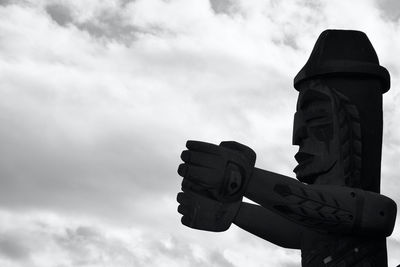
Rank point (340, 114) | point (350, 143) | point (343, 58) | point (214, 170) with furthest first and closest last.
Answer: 1. point (343, 58)
2. point (340, 114)
3. point (350, 143)
4. point (214, 170)

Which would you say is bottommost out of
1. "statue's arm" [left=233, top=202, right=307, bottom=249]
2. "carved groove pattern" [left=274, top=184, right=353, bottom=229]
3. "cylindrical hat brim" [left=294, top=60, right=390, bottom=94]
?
"carved groove pattern" [left=274, top=184, right=353, bottom=229]

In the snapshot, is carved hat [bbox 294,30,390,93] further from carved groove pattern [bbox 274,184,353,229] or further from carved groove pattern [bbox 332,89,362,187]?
carved groove pattern [bbox 274,184,353,229]

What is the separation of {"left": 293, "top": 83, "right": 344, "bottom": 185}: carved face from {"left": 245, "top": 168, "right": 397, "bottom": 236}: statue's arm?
0.39 meters

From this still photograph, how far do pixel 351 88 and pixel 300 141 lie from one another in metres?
0.71

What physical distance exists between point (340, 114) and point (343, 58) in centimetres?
68

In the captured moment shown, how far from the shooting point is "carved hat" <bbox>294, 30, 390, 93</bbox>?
6.46 metres

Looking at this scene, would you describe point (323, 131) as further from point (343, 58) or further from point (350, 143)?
point (343, 58)

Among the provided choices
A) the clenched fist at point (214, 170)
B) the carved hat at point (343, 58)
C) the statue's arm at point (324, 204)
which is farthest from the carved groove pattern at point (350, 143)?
the clenched fist at point (214, 170)

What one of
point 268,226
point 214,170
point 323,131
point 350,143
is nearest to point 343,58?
point 323,131

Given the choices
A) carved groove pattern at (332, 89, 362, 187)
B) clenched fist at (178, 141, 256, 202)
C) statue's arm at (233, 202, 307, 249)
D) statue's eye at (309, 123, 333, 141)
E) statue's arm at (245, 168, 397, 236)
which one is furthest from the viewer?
statue's arm at (233, 202, 307, 249)

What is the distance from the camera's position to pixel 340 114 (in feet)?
20.4

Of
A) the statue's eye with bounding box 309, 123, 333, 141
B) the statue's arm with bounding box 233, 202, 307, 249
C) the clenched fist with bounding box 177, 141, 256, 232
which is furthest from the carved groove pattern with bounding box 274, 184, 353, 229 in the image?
the statue's arm with bounding box 233, 202, 307, 249

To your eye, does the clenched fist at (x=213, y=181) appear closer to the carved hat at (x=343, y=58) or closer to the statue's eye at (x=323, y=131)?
the statue's eye at (x=323, y=131)

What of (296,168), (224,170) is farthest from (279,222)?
(224,170)
